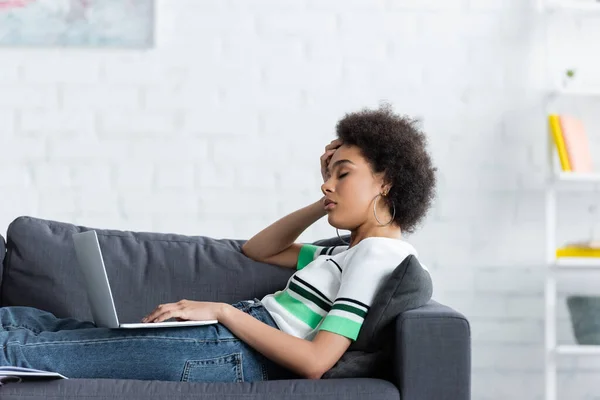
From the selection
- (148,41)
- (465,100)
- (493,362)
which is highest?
(148,41)

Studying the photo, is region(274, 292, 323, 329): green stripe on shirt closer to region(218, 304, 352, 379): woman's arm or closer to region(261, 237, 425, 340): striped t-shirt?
region(261, 237, 425, 340): striped t-shirt

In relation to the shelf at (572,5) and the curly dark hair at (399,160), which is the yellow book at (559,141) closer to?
the shelf at (572,5)

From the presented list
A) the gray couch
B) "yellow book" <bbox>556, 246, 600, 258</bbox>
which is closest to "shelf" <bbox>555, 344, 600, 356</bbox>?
"yellow book" <bbox>556, 246, 600, 258</bbox>

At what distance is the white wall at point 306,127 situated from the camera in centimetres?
290

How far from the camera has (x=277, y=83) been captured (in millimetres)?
2939

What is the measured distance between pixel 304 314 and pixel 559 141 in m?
1.37

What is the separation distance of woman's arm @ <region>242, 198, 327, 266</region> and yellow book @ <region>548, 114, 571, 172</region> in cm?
105

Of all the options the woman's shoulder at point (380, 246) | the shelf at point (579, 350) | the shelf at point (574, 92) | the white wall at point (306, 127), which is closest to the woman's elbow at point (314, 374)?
the woman's shoulder at point (380, 246)

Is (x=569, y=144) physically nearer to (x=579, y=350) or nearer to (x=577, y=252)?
(x=577, y=252)

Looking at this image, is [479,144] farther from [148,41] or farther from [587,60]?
[148,41]

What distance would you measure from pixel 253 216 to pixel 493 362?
1026 millimetres

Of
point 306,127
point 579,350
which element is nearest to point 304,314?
point 306,127

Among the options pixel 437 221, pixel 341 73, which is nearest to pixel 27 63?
pixel 341 73

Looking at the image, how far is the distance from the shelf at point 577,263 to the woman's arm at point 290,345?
133cm
